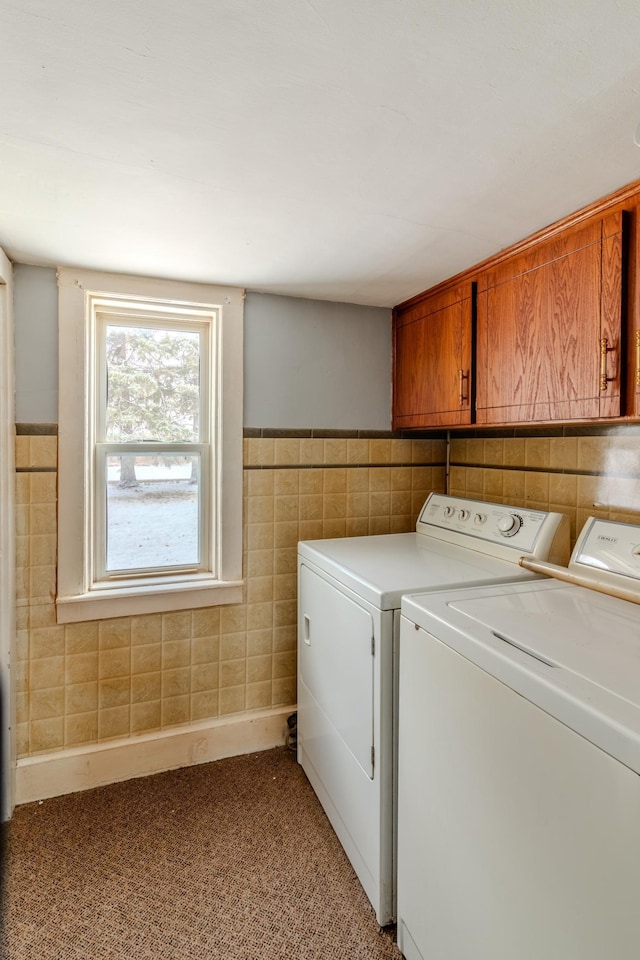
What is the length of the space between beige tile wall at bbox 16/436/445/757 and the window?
78mm

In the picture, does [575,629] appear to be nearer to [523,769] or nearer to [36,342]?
[523,769]

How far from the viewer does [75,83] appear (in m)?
0.98

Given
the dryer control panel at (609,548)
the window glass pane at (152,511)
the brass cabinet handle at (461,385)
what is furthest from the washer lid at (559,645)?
the window glass pane at (152,511)

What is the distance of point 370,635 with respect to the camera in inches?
59.7

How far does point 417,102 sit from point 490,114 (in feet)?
0.53

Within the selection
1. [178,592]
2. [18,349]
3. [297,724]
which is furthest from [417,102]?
[297,724]

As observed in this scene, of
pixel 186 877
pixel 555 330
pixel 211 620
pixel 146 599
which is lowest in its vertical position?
pixel 186 877

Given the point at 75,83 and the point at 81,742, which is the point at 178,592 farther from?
the point at 75,83

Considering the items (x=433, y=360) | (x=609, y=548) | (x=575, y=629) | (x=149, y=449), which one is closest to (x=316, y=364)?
(x=433, y=360)

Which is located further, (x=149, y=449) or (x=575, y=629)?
(x=149, y=449)

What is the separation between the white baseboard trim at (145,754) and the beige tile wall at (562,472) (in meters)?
1.46

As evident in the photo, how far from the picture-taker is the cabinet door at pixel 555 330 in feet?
4.51

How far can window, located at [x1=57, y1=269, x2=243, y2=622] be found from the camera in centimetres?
201

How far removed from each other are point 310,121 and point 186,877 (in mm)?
2224
